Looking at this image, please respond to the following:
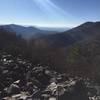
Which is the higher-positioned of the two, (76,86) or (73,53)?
(76,86)

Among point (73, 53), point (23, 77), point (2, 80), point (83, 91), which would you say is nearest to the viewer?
point (83, 91)

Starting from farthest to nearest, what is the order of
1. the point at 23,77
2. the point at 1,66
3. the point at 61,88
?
the point at 1,66 → the point at 23,77 → the point at 61,88

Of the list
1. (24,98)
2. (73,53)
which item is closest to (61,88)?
(24,98)

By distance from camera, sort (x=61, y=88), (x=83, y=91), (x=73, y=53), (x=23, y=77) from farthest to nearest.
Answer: (x=73, y=53), (x=23, y=77), (x=83, y=91), (x=61, y=88)

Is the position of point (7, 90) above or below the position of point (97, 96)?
above

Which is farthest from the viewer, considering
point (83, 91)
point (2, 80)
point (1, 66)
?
point (1, 66)

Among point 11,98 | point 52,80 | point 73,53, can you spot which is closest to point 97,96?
point 52,80

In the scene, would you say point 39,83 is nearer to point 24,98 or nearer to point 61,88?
point 61,88

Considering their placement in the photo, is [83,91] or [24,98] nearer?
[24,98]

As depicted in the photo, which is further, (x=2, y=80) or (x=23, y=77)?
(x=23, y=77)

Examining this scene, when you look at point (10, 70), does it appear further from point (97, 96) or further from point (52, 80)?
point (97, 96)
